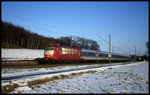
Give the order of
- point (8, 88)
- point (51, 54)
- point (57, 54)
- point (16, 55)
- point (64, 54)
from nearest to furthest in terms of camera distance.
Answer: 1. point (8, 88)
2. point (51, 54)
3. point (57, 54)
4. point (64, 54)
5. point (16, 55)

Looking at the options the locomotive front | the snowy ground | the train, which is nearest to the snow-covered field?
the locomotive front

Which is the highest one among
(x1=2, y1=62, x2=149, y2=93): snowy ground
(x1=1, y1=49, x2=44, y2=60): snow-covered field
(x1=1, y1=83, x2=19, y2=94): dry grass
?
(x1=1, y1=49, x2=44, y2=60): snow-covered field

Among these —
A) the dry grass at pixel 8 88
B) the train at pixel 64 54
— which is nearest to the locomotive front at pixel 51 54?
the train at pixel 64 54

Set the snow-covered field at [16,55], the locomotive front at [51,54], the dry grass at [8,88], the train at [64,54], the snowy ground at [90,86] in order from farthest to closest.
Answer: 1. the snow-covered field at [16,55]
2. the train at [64,54]
3. the locomotive front at [51,54]
4. the snowy ground at [90,86]
5. the dry grass at [8,88]

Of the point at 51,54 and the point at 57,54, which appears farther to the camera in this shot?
the point at 57,54

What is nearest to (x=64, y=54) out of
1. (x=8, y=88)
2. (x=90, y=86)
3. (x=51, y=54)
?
(x=51, y=54)

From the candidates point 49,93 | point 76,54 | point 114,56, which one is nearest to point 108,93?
point 49,93

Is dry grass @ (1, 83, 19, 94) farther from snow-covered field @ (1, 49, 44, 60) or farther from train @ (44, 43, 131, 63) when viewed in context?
snow-covered field @ (1, 49, 44, 60)

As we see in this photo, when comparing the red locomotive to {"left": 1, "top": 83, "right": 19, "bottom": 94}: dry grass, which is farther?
the red locomotive

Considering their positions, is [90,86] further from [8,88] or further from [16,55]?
[16,55]

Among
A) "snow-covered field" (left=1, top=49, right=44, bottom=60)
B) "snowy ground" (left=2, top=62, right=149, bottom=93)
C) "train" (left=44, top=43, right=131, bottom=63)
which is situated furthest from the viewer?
"snow-covered field" (left=1, top=49, right=44, bottom=60)

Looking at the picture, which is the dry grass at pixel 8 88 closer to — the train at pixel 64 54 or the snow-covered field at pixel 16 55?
the train at pixel 64 54

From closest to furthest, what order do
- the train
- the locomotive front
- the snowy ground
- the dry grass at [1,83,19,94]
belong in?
1. the dry grass at [1,83,19,94]
2. the snowy ground
3. the locomotive front
4. the train

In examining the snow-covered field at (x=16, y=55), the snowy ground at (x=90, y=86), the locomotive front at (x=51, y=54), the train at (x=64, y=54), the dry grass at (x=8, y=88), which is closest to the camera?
the dry grass at (x=8, y=88)
